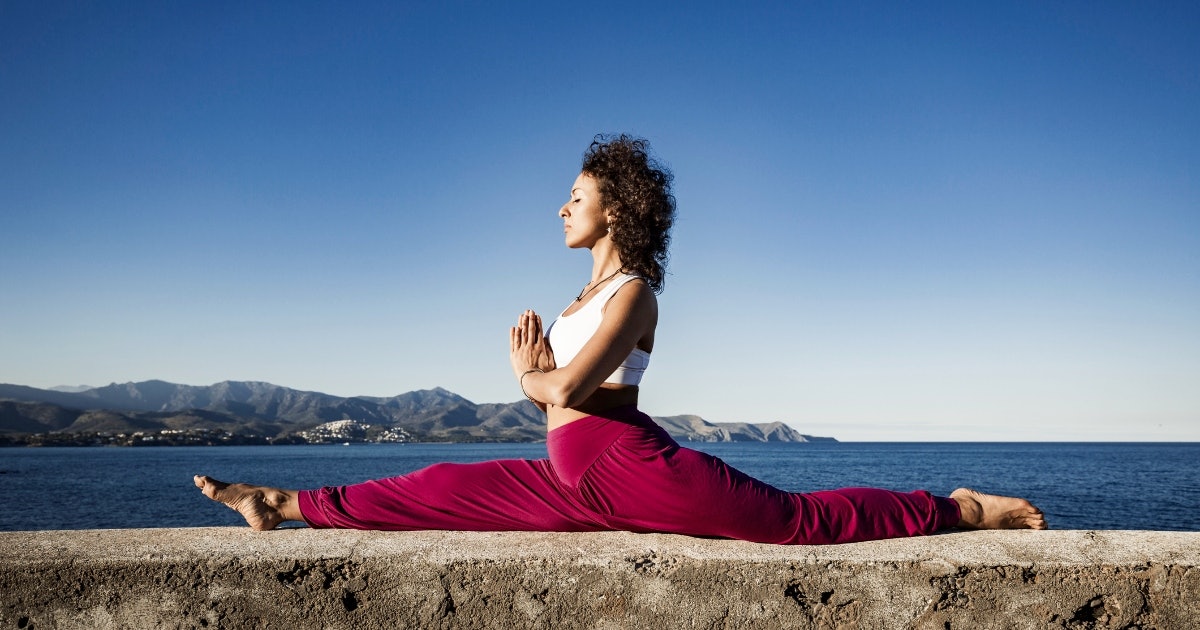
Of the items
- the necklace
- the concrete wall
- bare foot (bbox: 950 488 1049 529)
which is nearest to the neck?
the necklace

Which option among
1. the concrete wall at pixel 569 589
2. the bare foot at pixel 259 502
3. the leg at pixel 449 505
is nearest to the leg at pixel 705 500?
the leg at pixel 449 505

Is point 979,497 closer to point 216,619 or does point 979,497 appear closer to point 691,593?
point 691,593

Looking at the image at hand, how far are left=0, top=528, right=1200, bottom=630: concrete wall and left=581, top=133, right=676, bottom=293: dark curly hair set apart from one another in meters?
1.33

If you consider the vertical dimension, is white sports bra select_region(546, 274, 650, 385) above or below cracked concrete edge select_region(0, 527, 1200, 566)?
above

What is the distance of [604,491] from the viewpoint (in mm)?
2947

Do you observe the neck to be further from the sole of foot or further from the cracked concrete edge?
the sole of foot

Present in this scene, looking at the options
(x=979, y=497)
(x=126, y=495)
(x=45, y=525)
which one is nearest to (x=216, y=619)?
(x=979, y=497)

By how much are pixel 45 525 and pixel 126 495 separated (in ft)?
56.0

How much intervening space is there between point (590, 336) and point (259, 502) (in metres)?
1.41

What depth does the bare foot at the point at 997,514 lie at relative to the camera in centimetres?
314

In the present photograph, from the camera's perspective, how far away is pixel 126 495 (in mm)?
54312

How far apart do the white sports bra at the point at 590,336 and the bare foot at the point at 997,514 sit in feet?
4.42

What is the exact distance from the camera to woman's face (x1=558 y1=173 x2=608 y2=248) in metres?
3.47

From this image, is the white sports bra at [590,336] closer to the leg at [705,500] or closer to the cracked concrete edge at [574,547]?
the leg at [705,500]
